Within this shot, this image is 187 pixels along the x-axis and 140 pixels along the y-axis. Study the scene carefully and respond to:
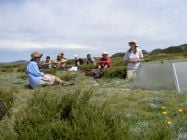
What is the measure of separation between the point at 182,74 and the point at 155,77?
1030 millimetres

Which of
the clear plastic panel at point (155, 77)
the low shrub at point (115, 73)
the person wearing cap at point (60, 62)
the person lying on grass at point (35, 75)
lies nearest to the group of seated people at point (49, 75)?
the person lying on grass at point (35, 75)

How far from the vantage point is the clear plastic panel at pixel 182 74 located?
12688 mm

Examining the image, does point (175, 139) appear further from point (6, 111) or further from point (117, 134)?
point (6, 111)

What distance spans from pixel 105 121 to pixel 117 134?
36 centimetres

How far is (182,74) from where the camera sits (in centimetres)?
1288

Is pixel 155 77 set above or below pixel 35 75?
below

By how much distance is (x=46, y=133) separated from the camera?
17.6 ft

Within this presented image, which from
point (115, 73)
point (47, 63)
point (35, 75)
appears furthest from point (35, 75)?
point (47, 63)

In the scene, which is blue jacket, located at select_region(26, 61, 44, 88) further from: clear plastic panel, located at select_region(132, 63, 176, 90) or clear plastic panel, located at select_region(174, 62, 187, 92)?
clear plastic panel, located at select_region(174, 62, 187, 92)

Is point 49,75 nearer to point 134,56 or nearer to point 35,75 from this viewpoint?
point 35,75

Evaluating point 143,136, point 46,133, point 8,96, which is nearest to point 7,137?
point 46,133

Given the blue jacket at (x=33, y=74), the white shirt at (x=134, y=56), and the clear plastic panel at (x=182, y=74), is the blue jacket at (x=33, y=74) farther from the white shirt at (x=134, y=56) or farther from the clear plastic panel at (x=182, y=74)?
the clear plastic panel at (x=182, y=74)

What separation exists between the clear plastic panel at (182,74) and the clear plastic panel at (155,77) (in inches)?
6.8

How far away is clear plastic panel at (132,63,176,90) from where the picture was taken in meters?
13.1
